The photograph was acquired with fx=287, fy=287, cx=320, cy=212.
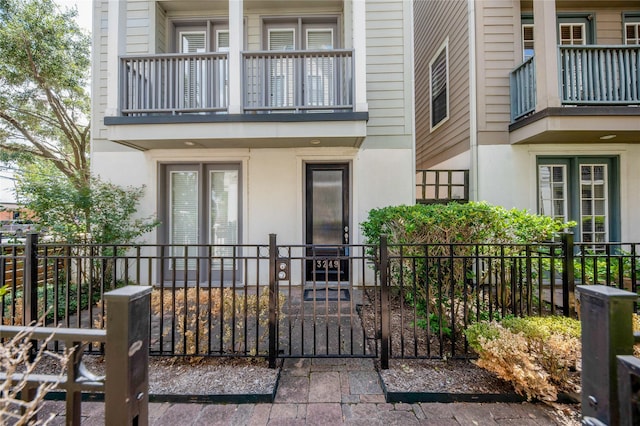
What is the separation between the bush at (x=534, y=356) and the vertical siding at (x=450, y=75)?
4399mm

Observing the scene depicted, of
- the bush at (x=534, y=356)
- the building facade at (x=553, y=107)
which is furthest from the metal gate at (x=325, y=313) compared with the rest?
the building facade at (x=553, y=107)

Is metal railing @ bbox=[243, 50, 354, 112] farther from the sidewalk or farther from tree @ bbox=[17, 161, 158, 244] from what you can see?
the sidewalk

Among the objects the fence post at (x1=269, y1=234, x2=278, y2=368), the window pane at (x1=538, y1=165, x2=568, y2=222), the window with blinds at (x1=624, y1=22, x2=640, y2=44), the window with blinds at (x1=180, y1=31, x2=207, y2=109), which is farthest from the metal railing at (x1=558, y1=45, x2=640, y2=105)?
the window with blinds at (x1=180, y1=31, x2=207, y2=109)

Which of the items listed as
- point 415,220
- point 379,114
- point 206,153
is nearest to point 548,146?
point 379,114

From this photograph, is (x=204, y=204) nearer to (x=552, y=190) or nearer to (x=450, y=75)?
(x=450, y=75)

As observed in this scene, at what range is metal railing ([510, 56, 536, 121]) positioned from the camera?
5141 millimetres

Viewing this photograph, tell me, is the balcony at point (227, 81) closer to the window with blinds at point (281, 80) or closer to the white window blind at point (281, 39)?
the window with blinds at point (281, 80)

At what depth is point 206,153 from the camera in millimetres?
5586

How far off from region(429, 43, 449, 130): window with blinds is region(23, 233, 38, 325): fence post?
781 cm

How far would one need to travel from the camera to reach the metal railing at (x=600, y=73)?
497cm

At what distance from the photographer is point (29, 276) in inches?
122

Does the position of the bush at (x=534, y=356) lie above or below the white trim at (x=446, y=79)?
below

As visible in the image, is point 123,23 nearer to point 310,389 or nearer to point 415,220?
point 415,220

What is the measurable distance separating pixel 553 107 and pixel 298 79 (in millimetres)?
4241
